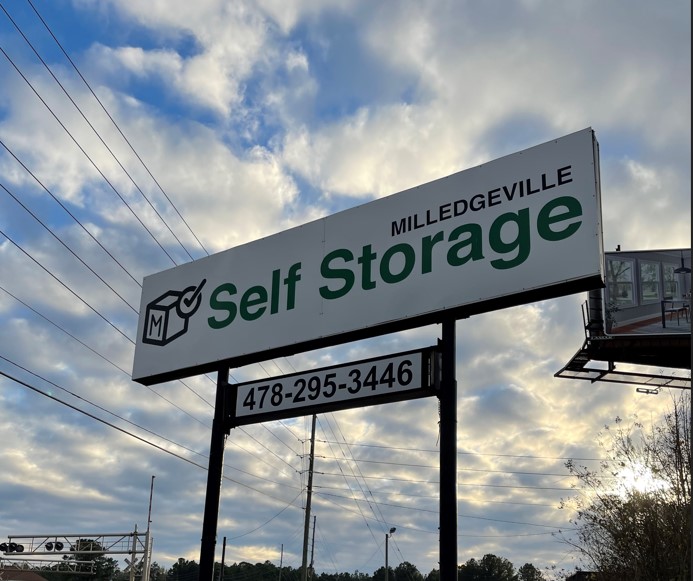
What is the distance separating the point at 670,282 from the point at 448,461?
76.9 ft

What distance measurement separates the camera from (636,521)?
57.0 ft

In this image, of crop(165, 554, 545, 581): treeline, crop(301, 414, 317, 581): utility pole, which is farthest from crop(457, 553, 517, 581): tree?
Result: crop(301, 414, 317, 581): utility pole

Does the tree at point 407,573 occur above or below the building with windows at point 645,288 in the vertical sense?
below

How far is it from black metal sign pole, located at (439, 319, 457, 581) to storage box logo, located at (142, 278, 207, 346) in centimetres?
443

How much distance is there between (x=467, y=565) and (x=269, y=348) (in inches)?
3911

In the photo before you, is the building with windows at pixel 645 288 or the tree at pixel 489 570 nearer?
the building with windows at pixel 645 288

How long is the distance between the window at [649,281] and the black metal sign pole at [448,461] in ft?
71.5

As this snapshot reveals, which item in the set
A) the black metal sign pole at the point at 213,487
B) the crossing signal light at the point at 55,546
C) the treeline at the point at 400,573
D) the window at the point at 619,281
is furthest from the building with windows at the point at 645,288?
the treeline at the point at 400,573

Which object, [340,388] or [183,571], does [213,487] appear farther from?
[183,571]

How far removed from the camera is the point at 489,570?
10131 centimetres

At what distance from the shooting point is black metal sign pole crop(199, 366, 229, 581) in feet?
34.6

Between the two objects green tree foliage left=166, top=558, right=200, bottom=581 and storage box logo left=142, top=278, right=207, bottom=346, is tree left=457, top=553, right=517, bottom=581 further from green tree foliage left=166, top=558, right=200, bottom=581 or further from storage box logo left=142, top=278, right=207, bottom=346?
storage box logo left=142, top=278, right=207, bottom=346

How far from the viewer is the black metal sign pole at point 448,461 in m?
8.03

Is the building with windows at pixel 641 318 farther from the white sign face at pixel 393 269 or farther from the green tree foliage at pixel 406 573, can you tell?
the green tree foliage at pixel 406 573
